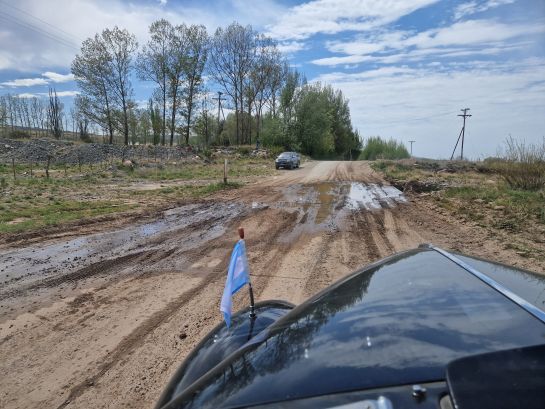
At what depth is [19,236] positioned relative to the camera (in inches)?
339

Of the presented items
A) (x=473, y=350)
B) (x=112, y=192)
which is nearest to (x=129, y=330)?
(x=473, y=350)

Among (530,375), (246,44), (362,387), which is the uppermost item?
(246,44)

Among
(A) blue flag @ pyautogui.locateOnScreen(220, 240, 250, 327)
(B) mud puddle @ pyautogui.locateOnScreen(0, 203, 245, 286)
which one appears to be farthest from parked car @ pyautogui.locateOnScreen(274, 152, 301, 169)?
(A) blue flag @ pyautogui.locateOnScreen(220, 240, 250, 327)

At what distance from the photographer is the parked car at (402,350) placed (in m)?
1.20

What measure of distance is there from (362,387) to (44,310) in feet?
16.0

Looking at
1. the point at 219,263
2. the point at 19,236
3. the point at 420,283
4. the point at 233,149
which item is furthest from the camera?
the point at 233,149

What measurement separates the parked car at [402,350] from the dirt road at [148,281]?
1.65 metres

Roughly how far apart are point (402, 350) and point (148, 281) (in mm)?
5143

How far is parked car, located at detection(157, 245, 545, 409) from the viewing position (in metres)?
1.20

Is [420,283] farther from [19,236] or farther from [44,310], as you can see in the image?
[19,236]

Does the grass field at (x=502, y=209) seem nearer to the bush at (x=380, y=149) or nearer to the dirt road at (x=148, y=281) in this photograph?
the dirt road at (x=148, y=281)

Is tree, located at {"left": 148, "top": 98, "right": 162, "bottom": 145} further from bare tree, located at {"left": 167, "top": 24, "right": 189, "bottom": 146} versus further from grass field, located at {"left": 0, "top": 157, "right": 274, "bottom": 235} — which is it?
grass field, located at {"left": 0, "top": 157, "right": 274, "bottom": 235}

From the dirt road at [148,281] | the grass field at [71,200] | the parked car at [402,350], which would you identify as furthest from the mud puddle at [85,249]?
the parked car at [402,350]

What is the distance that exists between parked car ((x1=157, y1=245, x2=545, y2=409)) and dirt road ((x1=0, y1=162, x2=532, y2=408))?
5.41 feet
